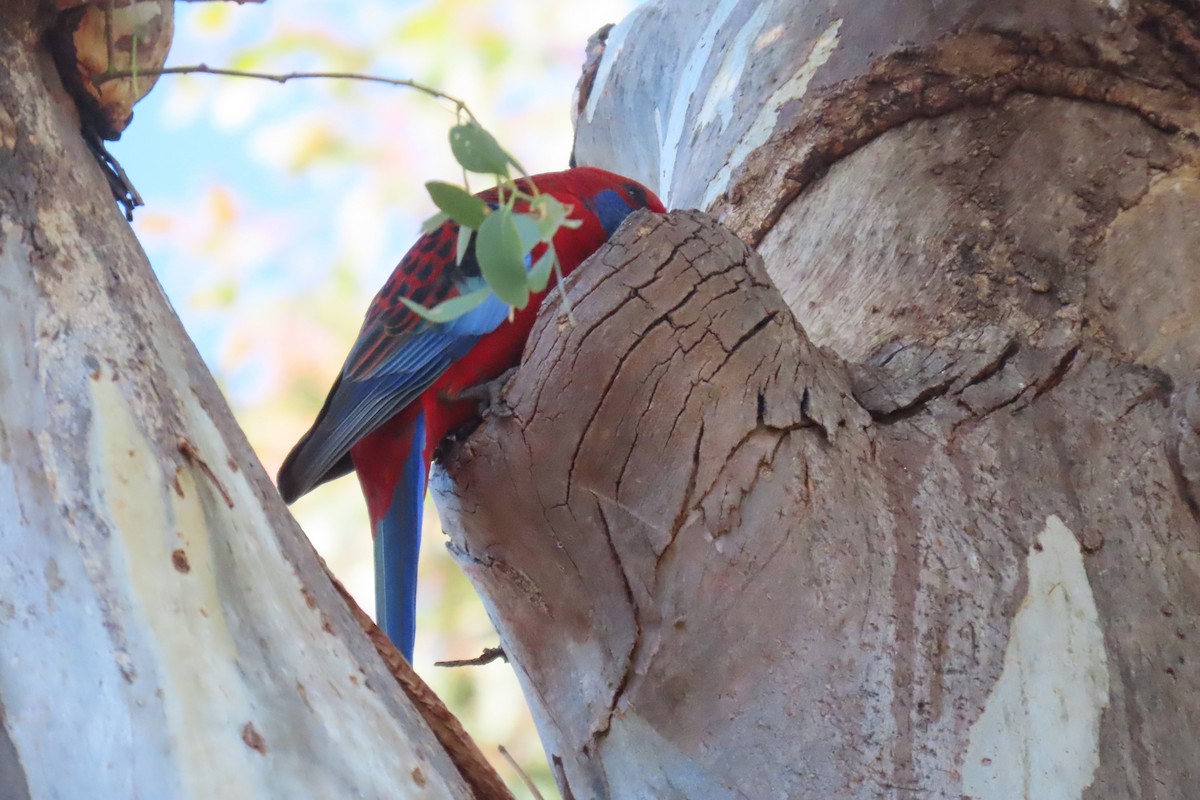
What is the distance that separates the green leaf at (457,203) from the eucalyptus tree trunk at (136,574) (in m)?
0.31

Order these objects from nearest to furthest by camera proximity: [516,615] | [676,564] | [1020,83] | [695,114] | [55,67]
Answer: [55,67] < [676,564] < [516,615] < [1020,83] < [695,114]

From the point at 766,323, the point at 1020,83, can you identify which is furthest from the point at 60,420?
the point at 1020,83

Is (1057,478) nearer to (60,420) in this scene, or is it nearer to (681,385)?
(681,385)

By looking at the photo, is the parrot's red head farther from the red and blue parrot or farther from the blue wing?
the blue wing

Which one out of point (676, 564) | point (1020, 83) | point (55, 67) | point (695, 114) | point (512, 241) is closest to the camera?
point (512, 241)

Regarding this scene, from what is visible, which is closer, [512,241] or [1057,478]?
[512,241]

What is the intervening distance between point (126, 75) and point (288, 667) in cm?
64

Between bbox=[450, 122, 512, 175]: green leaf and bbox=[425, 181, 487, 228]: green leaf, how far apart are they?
0.8 inches

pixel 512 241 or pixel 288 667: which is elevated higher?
pixel 512 241

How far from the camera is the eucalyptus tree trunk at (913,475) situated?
115cm

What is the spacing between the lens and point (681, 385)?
1278 mm

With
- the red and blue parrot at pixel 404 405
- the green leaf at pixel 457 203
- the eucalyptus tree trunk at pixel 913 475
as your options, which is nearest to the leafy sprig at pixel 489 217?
the green leaf at pixel 457 203

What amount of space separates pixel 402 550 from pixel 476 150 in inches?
45.3

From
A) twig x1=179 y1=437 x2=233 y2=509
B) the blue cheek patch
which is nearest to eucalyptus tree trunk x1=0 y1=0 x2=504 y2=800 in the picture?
twig x1=179 y1=437 x2=233 y2=509
